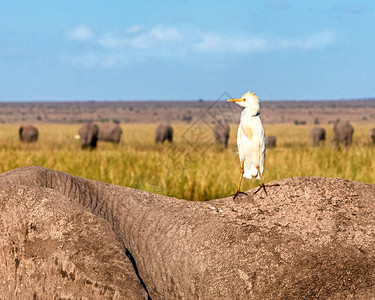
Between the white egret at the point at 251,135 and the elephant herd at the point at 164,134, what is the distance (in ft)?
60.0

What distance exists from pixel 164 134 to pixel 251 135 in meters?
29.3

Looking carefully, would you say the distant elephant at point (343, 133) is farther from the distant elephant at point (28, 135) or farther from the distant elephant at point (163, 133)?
the distant elephant at point (28, 135)

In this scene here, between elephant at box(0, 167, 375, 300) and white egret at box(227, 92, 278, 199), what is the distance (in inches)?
16.1

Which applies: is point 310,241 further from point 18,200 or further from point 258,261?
point 18,200

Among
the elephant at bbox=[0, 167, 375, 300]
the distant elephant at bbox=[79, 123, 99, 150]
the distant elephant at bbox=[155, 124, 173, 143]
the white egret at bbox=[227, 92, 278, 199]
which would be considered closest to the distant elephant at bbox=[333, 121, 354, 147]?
the distant elephant at bbox=[155, 124, 173, 143]

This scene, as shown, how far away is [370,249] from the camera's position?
362 cm

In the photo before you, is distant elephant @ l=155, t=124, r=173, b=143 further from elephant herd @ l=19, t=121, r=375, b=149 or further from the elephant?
the elephant

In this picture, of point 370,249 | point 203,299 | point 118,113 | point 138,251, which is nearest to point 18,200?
point 138,251

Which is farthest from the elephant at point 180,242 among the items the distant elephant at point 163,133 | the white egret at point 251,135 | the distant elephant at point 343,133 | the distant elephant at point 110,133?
the distant elephant at point 110,133

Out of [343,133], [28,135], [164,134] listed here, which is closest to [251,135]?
[343,133]

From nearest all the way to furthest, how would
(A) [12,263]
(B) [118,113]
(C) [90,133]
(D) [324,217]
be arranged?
1. (A) [12,263]
2. (D) [324,217]
3. (C) [90,133]
4. (B) [118,113]

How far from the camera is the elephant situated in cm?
294

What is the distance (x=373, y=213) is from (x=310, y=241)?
642 mm

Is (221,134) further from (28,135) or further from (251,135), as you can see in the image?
(251,135)
